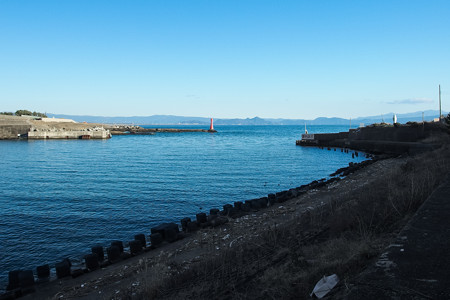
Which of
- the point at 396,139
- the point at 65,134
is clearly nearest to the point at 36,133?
the point at 65,134

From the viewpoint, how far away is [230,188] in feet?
74.2

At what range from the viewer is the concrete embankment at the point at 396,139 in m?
35.8

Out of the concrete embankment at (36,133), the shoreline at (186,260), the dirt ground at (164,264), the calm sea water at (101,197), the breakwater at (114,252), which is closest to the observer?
the shoreline at (186,260)

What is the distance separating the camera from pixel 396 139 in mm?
45156

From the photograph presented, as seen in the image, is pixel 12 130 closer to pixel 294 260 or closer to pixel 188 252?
pixel 188 252

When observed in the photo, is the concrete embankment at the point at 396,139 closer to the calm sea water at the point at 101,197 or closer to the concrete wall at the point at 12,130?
the calm sea water at the point at 101,197

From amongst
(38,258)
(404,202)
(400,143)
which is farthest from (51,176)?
(400,143)

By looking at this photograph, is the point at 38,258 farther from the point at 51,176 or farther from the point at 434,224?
the point at 51,176

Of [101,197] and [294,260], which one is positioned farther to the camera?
[101,197]

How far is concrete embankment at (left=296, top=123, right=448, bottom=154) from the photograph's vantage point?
1411 inches

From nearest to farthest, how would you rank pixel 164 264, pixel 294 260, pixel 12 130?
1. pixel 294 260
2. pixel 164 264
3. pixel 12 130

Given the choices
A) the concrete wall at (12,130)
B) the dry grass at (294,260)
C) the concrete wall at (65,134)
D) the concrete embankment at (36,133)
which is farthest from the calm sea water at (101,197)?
the concrete wall at (12,130)

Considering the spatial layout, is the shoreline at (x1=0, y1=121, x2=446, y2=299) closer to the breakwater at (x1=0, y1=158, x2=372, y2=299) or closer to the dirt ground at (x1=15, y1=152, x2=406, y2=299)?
the dirt ground at (x1=15, y1=152, x2=406, y2=299)

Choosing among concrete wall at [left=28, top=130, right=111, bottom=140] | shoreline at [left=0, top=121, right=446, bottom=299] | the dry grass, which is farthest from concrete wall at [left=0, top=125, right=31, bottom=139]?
the dry grass
